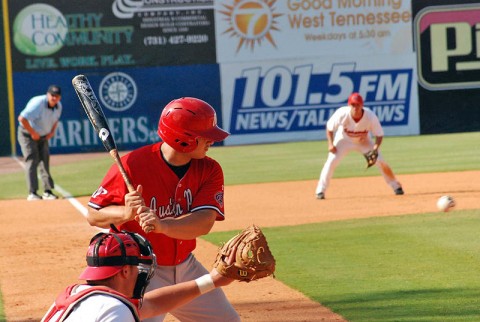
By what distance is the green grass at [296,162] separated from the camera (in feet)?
62.8

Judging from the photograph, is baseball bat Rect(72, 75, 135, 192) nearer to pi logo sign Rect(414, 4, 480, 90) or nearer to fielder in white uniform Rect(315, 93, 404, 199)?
fielder in white uniform Rect(315, 93, 404, 199)

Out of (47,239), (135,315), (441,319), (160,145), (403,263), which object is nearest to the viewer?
(135,315)

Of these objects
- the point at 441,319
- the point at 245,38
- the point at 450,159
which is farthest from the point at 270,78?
the point at 441,319

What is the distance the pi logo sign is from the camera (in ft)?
95.8

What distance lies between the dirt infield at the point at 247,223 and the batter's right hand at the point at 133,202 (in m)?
2.83

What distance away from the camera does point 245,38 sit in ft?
94.2

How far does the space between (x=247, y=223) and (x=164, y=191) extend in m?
7.76

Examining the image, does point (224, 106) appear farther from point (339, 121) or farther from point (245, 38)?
point (339, 121)

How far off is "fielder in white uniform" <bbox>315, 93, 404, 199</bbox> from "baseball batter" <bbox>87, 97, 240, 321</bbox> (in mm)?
9706

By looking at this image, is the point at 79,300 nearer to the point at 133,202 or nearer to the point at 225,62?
the point at 133,202

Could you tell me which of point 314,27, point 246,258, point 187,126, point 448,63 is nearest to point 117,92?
point 314,27

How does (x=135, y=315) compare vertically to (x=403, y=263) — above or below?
above

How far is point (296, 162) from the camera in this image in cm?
2228

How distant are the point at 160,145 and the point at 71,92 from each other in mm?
22583
